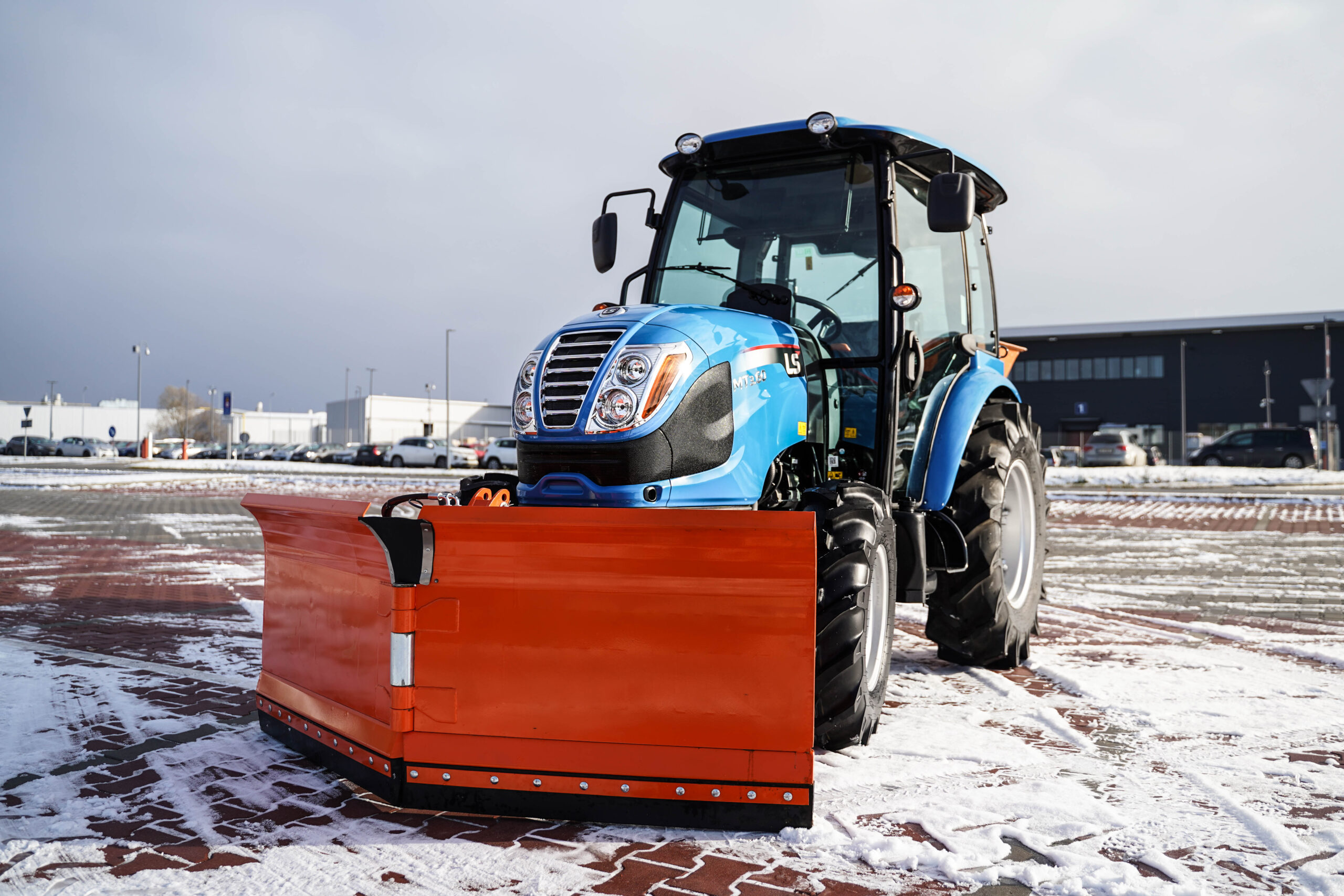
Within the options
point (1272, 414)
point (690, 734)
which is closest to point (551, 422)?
point (690, 734)

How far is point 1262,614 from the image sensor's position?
23.4 ft

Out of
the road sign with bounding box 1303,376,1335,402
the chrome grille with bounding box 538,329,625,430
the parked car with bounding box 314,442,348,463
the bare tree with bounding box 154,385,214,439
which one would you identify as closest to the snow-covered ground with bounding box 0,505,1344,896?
the chrome grille with bounding box 538,329,625,430

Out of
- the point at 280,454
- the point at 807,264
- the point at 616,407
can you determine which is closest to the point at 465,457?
the point at 280,454

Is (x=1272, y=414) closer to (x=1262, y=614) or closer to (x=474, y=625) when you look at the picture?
(x=1262, y=614)

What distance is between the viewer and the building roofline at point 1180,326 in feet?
155

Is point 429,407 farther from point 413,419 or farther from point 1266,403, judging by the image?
point 1266,403

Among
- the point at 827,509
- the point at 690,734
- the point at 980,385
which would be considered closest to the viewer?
the point at 690,734

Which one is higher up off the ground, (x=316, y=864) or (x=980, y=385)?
(x=980, y=385)

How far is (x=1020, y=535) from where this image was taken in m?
5.85

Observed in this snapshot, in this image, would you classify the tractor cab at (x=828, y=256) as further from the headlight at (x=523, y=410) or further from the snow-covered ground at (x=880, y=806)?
the snow-covered ground at (x=880, y=806)

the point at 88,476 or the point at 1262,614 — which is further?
the point at 88,476

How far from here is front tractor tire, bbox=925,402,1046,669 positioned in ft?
16.2

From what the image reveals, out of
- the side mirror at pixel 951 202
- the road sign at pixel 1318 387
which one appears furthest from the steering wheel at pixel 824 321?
the road sign at pixel 1318 387

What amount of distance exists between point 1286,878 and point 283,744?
3.39 meters
